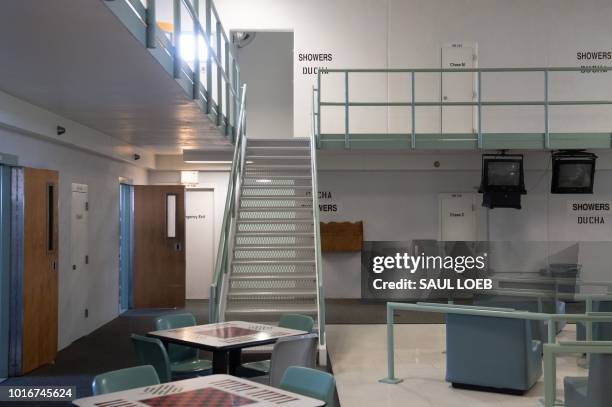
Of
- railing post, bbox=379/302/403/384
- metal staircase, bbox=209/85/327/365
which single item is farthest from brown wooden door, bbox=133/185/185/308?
railing post, bbox=379/302/403/384

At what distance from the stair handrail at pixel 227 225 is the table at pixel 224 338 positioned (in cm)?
135

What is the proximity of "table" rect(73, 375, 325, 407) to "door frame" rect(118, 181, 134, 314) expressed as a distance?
8645 mm

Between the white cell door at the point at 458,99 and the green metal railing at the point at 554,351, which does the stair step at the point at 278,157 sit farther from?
the green metal railing at the point at 554,351

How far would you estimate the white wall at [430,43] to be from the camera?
40.2 feet

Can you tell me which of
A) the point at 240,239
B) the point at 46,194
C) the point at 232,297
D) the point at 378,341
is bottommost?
the point at 378,341

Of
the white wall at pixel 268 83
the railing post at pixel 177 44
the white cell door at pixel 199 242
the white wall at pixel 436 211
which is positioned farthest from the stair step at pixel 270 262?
the white wall at pixel 268 83

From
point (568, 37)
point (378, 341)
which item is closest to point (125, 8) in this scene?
point (378, 341)

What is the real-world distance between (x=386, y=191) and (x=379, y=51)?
270 cm

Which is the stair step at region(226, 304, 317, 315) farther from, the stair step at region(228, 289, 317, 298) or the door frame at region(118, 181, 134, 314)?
the door frame at region(118, 181, 134, 314)

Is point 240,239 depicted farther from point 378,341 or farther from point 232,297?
point 378,341

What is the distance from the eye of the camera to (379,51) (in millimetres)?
12500

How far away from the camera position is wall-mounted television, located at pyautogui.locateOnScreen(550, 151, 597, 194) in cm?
1156

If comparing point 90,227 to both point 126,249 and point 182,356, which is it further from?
point 182,356

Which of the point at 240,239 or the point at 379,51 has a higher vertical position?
the point at 379,51
